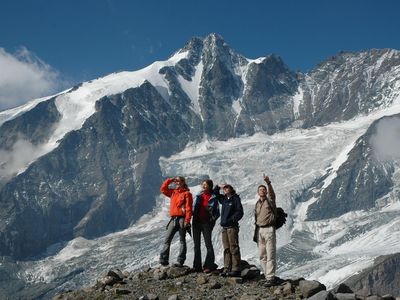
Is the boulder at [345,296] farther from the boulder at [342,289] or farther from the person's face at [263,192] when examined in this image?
the person's face at [263,192]

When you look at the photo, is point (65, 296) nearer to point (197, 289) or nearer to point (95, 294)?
point (95, 294)

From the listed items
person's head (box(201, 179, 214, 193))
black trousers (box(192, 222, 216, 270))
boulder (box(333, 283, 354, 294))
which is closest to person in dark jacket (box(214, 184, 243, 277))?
person's head (box(201, 179, 214, 193))

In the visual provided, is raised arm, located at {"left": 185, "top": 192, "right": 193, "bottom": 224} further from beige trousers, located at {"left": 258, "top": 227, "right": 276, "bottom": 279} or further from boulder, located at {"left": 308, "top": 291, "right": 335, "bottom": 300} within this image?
boulder, located at {"left": 308, "top": 291, "right": 335, "bottom": 300}

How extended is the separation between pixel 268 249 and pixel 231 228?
1.97 metres

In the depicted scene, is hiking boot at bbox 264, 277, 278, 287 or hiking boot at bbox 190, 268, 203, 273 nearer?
hiking boot at bbox 264, 277, 278, 287

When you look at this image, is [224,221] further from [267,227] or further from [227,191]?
[267,227]

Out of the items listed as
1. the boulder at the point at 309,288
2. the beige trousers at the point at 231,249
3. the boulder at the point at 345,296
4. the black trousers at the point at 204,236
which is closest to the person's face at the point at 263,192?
the beige trousers at the point at 231,249

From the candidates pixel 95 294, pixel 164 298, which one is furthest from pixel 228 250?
pixel 95 294

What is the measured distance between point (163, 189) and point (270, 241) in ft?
20.8

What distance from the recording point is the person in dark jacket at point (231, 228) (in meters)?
27.1

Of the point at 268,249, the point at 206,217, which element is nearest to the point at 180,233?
the point at 206,217

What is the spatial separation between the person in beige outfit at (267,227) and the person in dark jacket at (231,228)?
1.04m

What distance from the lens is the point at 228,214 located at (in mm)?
27250

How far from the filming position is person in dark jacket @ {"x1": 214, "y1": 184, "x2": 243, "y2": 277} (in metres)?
27.1
